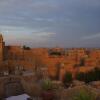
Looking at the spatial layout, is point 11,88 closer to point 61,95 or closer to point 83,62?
point 61,95

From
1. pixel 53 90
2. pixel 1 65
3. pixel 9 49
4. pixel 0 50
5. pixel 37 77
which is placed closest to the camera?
pixel 53 90

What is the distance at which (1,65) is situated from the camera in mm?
12164

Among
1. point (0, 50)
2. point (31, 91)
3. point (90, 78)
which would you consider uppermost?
point (0, 50)

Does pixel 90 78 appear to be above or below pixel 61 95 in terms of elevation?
below

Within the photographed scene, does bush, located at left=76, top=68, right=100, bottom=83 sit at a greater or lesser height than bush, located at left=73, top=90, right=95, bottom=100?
lesser

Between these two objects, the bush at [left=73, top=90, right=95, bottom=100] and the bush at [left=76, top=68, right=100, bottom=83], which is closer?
the bush at [left=73, top=90, right=95, bottom=100]

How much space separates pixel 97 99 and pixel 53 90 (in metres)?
1.61

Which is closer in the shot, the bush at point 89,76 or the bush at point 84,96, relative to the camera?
the bush at point 84,96

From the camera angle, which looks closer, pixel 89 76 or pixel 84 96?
pixel 84 96

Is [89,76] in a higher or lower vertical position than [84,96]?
lower

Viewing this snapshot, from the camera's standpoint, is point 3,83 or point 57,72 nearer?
point 3,83

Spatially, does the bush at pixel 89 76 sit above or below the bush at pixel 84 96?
below

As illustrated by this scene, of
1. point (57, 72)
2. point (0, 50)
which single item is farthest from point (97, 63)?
point (0, 50)

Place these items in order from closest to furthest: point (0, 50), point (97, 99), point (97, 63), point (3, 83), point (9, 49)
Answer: point (97, 99)
point (3, 83)
point (0, 50)
point (9, 49)
point (97, 63)
